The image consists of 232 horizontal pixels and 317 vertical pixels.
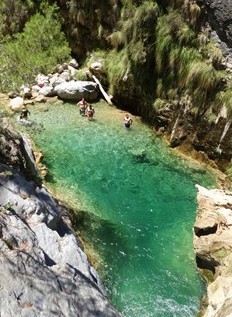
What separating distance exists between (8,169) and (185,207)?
5.98m

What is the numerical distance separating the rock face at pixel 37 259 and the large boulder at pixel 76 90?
344 inches

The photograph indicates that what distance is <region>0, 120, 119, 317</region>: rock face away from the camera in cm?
638

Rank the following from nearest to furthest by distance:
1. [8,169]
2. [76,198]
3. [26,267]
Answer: [26,267] < [8,169] < [76,198]

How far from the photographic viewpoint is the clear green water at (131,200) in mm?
10195

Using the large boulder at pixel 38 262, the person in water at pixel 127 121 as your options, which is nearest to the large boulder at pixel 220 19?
the person in water at pixel 127 121

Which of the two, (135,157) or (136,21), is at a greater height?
(136,21)

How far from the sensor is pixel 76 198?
1305 cm

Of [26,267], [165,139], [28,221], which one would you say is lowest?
[165,139]

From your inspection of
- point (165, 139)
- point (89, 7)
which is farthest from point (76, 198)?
point (89, 7)

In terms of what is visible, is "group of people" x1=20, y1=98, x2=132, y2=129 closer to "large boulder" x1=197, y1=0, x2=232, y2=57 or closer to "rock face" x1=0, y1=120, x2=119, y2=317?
"large boulder" x1=197, y1=0, x2=232, y2=57

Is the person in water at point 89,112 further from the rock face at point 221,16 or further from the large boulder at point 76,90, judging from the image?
the rock face at point 221,16

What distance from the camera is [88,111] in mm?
18000

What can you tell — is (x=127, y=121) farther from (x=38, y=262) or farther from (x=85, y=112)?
(x=38, y=262)

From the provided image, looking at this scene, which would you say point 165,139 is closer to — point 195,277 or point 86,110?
point 86,110
